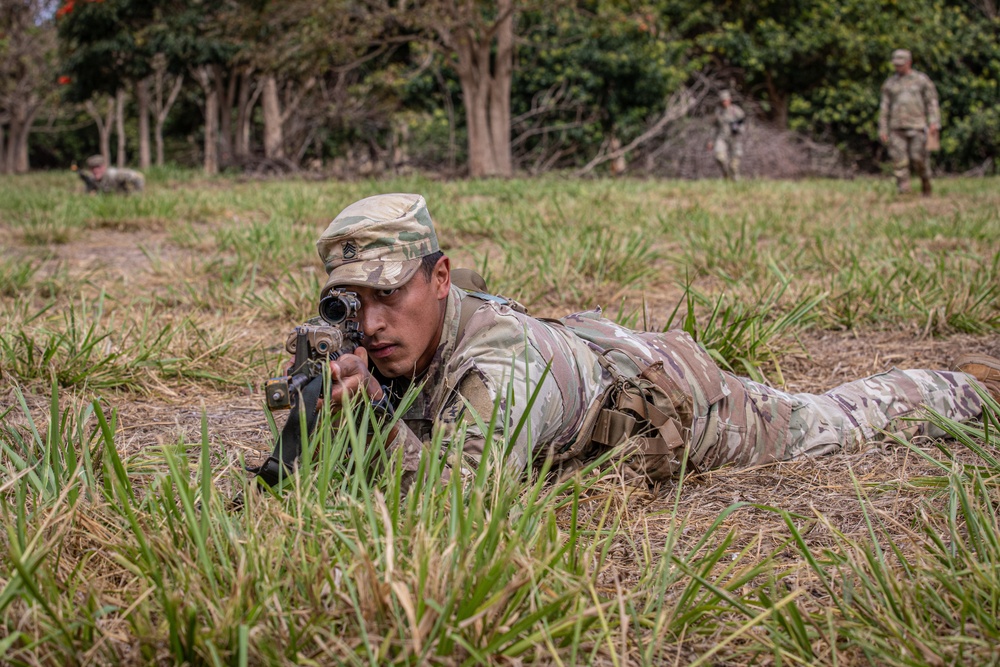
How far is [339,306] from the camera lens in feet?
6.82

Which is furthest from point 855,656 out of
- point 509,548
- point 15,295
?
point 15,295

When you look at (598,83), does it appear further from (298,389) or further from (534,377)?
(298,389)

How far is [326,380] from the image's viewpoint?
179 cm

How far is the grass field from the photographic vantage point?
138 centimetres

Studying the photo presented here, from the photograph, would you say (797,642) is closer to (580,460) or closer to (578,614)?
(578,614)

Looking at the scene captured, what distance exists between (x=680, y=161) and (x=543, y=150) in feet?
8.77

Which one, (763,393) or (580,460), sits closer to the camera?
(580,460)

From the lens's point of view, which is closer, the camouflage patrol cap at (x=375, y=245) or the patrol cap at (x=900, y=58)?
the camouflage patrol cap at (x=375, y=245)

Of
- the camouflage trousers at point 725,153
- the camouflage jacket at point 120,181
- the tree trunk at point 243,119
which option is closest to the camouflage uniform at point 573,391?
the camouflage jacket at point 120,181

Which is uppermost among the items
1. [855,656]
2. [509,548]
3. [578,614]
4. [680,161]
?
[680,161]

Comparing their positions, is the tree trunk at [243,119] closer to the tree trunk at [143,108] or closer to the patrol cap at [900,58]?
the tree trunk at [143,108]

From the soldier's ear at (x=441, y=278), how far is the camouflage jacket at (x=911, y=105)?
31.5 ft

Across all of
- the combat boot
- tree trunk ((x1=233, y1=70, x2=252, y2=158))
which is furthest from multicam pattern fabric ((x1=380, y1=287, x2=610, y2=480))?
tree trunk ((x1=233, y1=70, x2=252, y2=158))

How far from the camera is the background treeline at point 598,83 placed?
665 inches
